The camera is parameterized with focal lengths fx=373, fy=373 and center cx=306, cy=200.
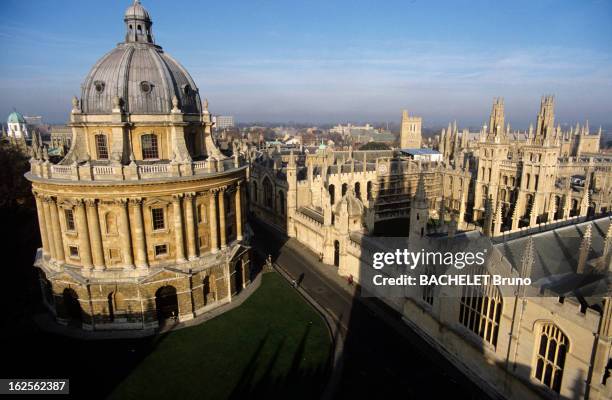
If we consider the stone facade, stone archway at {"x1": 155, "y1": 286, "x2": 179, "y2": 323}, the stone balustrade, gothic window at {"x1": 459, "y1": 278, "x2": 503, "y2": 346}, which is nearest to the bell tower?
the stone balustrade

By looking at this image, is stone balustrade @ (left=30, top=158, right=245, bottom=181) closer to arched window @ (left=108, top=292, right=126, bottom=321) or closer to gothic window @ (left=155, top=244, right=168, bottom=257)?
gothic window @ (left=155, top=244, right=168, bottom=257)

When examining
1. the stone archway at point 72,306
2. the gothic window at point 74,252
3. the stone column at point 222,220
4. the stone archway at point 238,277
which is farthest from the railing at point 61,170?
the stone archway at point 238,277

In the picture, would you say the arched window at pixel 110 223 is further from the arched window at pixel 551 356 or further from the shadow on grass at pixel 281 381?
the arched window at pixel 551 356

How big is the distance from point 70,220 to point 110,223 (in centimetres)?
323

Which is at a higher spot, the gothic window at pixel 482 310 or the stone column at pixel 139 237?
the stone column at pixel 139 237

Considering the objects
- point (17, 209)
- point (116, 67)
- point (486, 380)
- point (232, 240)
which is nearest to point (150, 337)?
point (232, 240)

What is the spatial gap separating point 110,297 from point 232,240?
10.2 metres

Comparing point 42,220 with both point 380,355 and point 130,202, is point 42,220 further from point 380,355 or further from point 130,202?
point 380,355

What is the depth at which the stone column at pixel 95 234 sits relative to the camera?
25438 millimetres

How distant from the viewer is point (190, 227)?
2795 centimetres

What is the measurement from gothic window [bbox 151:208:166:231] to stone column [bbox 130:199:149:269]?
0.92 metres

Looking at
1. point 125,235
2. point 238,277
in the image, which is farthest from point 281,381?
point 125,235

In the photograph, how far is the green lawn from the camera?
21.4 metres

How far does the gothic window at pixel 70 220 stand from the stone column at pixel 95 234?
1.89m
